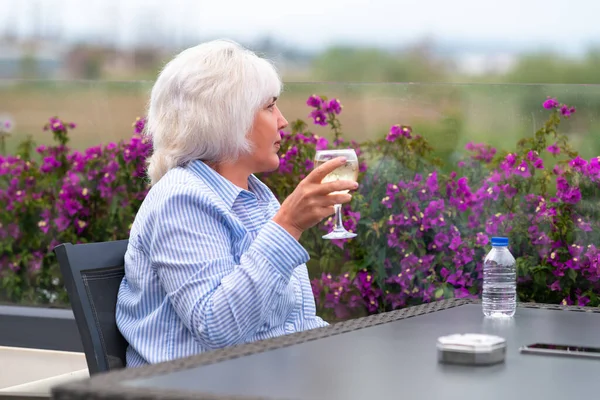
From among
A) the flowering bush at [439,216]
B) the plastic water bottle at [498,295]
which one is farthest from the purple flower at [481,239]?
the plastic water bottle at [498,295]

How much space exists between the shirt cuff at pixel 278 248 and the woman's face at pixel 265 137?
15.2 inches

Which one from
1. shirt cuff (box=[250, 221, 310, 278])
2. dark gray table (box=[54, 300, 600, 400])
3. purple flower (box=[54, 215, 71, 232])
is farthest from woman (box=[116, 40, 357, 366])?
purple flower (box=[54, 215, 71, 232])

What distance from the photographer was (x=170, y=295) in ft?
6.68

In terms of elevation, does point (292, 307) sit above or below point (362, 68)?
below

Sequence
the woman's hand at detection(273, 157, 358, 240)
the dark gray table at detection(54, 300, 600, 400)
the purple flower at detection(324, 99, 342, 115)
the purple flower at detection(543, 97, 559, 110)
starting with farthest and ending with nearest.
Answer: the purple flower at detection(324, 99, 342, 115) < the purple flower at detection(543, 97, 559, 110) < the woman's hand at detection(273, 157, 358, 240) < the dark gray table at detection(54, 300, 600, 400)

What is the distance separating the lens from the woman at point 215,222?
78.4 inches

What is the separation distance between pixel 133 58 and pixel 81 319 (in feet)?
8.80

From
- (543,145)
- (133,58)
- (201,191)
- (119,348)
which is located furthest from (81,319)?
(133,58)

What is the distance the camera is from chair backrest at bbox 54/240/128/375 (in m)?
2.07

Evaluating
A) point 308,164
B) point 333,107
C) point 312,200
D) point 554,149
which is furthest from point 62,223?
point 312,200

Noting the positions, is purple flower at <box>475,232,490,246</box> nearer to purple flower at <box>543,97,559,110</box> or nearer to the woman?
purple flower at <box>543,97,559,110</box>

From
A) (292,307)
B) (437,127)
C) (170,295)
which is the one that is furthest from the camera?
(437,127)

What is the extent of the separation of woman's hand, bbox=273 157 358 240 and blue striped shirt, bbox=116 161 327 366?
31 mm

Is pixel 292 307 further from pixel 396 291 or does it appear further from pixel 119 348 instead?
pixel 396 291
